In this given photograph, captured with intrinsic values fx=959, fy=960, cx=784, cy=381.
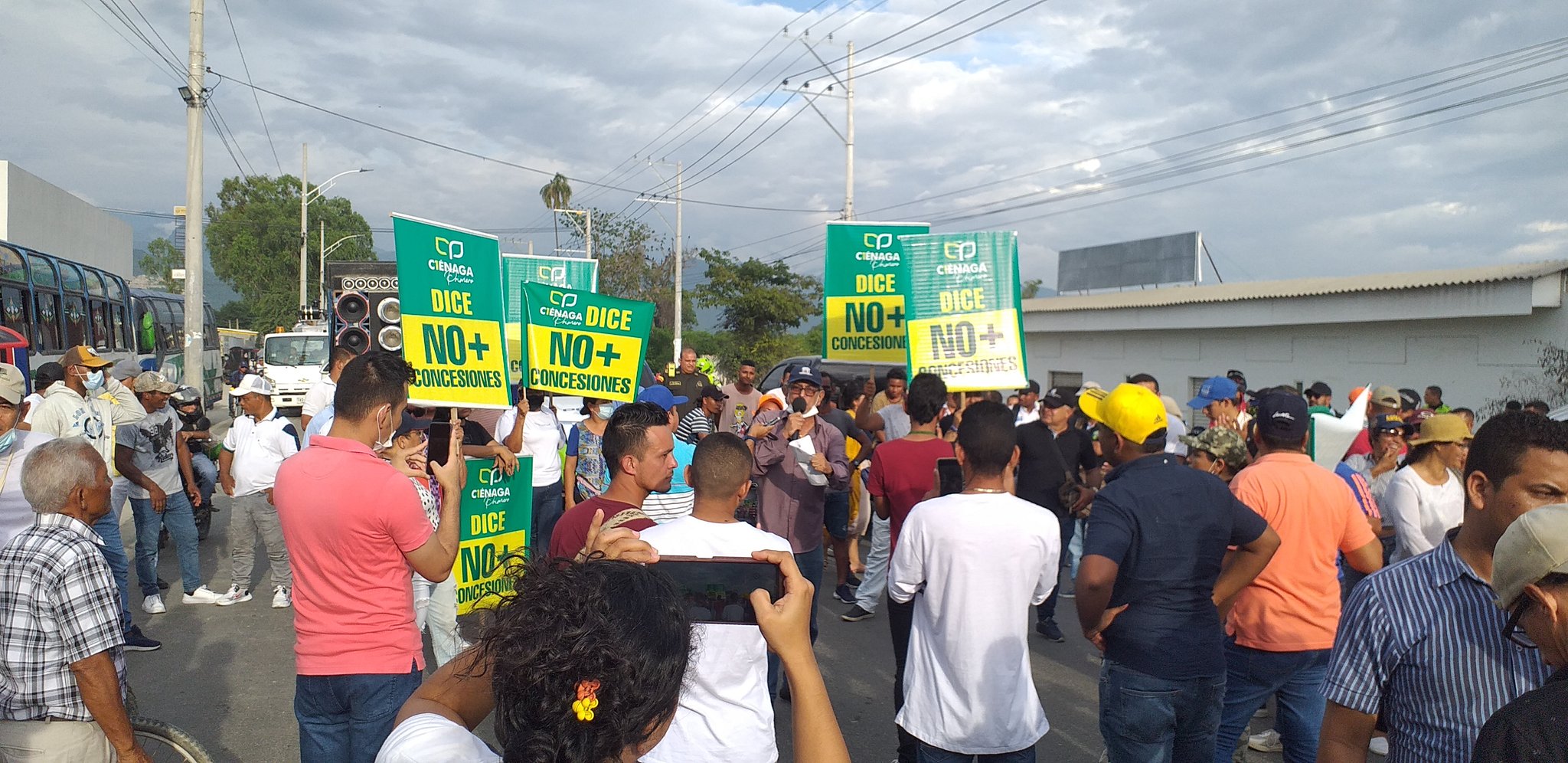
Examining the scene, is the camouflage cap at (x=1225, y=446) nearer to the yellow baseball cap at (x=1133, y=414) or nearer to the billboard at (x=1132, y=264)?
the yellow baseball cap at (x=1133, y=414)

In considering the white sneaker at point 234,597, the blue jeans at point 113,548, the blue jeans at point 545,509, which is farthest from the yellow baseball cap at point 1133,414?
the white sneaker at point 234,597

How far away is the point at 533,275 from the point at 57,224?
31.5m

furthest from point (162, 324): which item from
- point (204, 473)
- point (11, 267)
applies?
point (204, 473)

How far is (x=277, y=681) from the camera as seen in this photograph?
20.2 feet

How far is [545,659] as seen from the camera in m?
1.41

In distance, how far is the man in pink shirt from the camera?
3176 millimetres

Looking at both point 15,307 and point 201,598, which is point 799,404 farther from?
point 15,307

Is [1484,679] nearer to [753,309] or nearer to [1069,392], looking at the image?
[1069,392]

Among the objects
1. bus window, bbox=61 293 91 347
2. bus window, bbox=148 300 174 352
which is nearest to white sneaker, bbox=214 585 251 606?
bus window, bbox=61 293 91 347

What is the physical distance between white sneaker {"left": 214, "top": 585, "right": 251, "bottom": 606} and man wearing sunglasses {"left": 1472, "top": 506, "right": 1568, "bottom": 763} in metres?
8.58

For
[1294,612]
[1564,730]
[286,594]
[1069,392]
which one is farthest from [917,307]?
[1564,730]

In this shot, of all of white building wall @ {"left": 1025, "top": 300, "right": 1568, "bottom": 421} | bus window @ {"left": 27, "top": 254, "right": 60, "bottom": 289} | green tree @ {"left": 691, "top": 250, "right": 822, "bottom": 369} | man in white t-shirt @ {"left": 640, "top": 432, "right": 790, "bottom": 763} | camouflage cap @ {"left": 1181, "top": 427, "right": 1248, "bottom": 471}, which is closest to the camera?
man in white t-shirt @ {"left": 640, "top": 432, "right": 790, "bottom": 763}

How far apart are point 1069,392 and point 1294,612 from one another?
183 inches

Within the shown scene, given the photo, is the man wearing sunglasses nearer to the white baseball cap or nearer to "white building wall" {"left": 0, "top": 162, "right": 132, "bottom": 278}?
the white baseball cap
